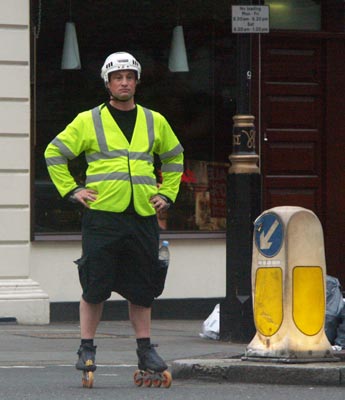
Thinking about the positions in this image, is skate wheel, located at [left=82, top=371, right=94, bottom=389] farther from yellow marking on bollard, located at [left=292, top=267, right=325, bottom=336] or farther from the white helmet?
the white helmet

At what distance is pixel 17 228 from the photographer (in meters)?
13.4

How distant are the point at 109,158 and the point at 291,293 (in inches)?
58.8

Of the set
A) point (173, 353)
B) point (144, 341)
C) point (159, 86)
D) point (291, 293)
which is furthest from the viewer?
point (159, 86)

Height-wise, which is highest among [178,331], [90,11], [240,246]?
[90,11]

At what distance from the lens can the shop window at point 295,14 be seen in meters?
14.8

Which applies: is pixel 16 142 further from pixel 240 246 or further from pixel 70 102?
pixel 240 246

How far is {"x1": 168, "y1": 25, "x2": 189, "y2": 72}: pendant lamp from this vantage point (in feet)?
47.3

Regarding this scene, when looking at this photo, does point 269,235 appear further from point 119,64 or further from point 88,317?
point 119,64

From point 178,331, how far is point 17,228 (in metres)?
1.79

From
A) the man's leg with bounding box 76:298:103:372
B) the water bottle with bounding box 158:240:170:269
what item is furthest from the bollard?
the man's leg with bounding box 76:298:103:372

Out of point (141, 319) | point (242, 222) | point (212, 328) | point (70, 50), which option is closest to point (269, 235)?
point (141, 319)

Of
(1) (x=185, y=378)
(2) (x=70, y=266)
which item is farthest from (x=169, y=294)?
(1) (x=185, y=378)

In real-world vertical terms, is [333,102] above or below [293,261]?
above

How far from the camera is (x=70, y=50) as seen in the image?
13953 millimetres
